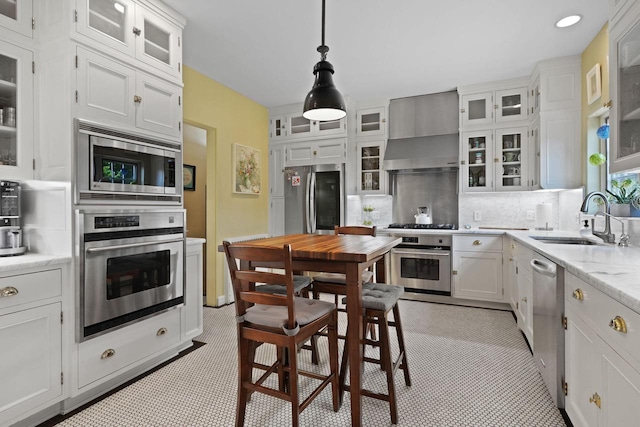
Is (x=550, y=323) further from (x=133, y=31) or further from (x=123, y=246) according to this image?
(x=133, y=31)

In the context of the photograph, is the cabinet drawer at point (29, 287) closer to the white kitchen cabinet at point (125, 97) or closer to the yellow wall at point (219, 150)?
the white kitchen cabinet at point (125, 97)

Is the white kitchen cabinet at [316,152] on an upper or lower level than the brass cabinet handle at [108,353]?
upper

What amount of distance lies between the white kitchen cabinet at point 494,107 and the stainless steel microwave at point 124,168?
3477 mm

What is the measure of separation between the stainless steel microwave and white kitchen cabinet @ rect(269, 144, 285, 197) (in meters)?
2.27

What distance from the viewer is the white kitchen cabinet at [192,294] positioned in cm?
278

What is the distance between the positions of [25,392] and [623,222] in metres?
3.82

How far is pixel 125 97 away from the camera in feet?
7.52

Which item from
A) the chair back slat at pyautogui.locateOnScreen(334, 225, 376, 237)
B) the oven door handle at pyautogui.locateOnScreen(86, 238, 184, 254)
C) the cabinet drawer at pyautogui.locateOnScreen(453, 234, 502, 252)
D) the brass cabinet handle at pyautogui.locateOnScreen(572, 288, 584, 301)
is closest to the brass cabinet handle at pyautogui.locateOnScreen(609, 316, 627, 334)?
the brass cabinet handle at pyautogui.locateOnScreen(572, 288, 584, 301)

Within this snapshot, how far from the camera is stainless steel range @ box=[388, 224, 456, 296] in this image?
158 inches

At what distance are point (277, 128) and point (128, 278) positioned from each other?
3.32 metres

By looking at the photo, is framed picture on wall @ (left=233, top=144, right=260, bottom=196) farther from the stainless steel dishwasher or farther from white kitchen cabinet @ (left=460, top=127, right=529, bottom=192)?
the stainless steel dishwasher

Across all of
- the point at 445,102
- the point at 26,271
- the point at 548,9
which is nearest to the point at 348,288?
the point at 26,271

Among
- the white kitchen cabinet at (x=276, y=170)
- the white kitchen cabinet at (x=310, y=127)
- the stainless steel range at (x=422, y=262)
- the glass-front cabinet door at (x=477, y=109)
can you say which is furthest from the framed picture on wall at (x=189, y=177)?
the glass-front cabinet door at (x=477, y=109)

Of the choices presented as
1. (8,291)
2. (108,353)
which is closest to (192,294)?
(108,353)
